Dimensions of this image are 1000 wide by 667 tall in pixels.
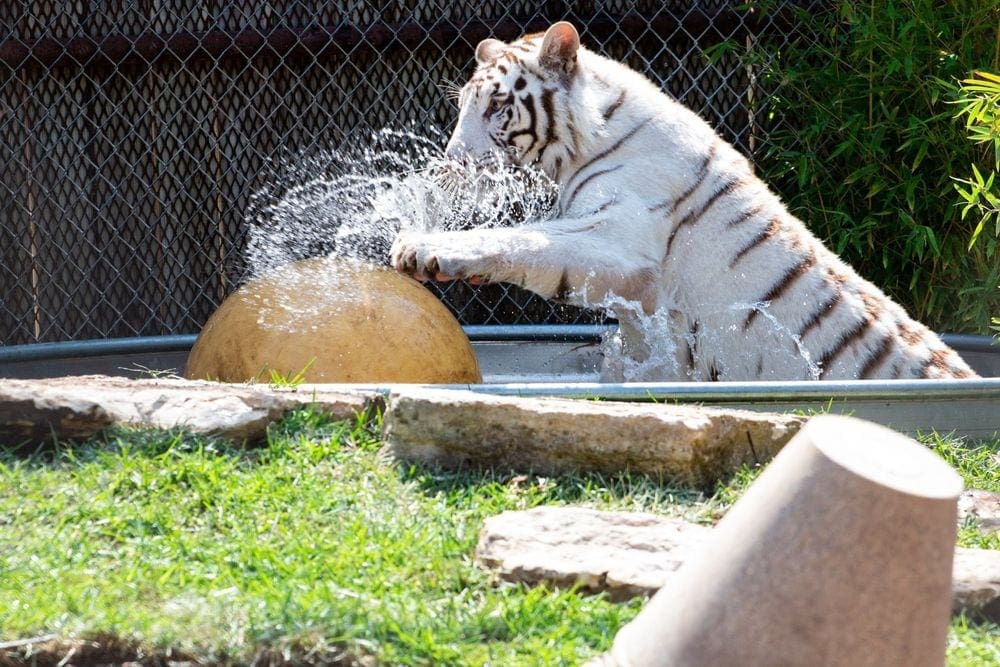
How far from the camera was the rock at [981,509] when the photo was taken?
9.73ft

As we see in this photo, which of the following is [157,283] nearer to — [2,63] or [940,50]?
[2,63]

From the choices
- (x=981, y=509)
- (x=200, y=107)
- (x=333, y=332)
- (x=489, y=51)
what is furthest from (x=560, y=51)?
(x=200, y=107)

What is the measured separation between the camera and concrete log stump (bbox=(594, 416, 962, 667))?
177cm

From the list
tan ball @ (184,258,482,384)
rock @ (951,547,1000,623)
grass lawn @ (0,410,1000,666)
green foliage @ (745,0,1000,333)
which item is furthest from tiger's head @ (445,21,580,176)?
rock @ (951,547,1000,623)

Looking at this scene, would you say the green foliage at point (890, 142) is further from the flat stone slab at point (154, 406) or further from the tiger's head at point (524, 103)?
the flat stone slab at point (154, 406)

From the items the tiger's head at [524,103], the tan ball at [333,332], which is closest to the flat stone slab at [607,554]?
the tan ball at [333,332]

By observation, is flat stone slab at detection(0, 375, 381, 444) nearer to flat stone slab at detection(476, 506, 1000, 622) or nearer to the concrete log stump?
flat stone slab at detection(476, 506, 1000, 622)

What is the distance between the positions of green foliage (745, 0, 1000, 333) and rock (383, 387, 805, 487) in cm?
283

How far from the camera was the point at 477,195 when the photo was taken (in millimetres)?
4473

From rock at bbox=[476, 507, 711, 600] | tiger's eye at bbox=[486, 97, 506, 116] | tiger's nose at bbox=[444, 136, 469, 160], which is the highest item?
tiger's eye at bbox=[486, 97, 506, 116]

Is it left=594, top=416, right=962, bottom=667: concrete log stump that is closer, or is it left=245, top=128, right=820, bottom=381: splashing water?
left=594, top=416, right=962, bottom=667: concrete log stump

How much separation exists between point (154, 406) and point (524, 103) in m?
1.89

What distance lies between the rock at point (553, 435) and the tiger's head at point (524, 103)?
158cm

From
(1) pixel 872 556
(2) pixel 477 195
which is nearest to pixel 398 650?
(1) pixel 872 556
